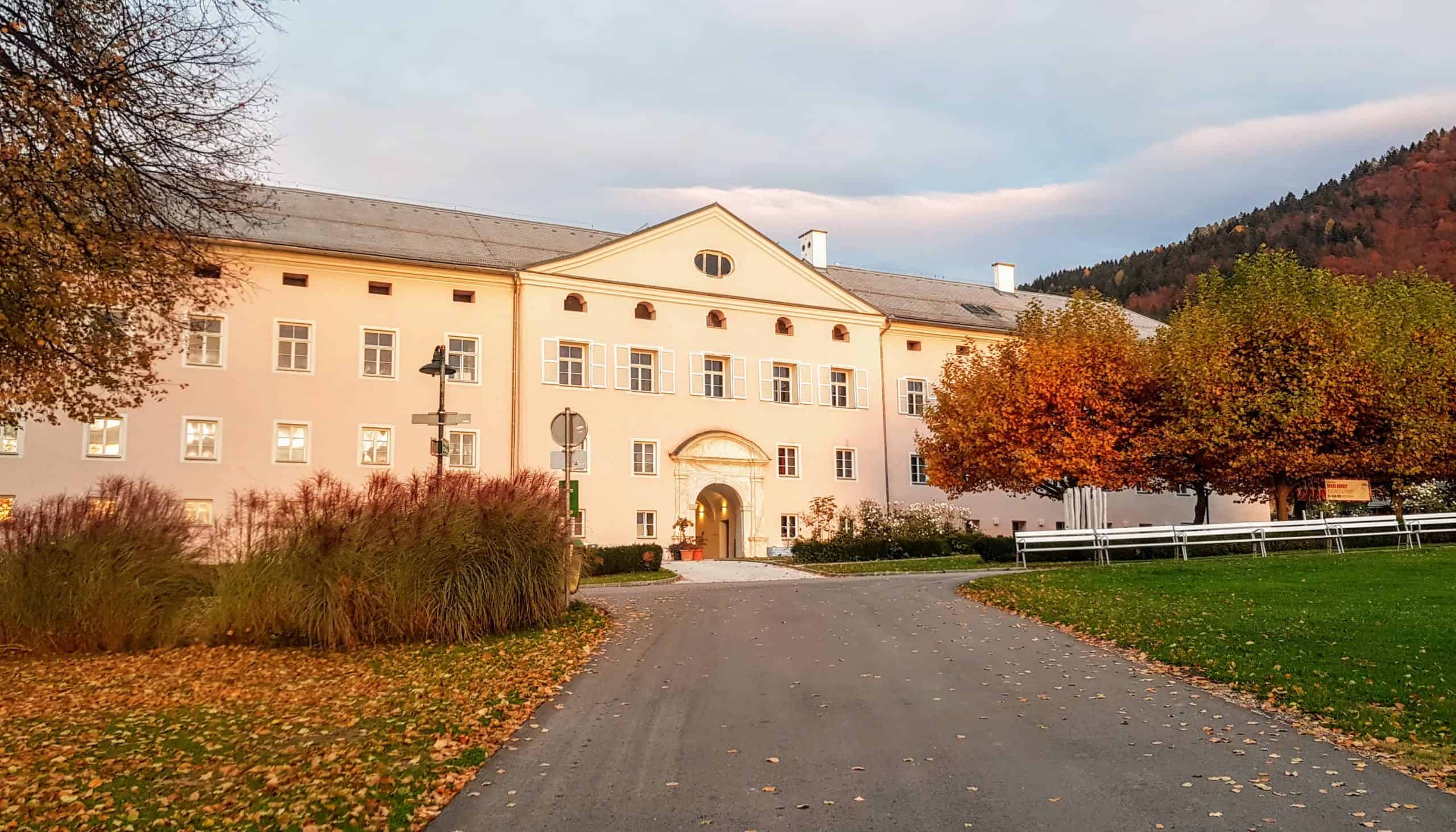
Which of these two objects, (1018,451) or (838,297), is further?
(838,297)

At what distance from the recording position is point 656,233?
34.2 m

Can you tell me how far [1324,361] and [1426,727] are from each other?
68.1 ft

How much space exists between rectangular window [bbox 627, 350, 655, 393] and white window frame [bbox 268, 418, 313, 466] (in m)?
9.69

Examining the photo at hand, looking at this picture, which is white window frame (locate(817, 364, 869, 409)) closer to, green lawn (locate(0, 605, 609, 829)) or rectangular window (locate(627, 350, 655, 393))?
rectangular window (locate(627, 350, 655, 393))

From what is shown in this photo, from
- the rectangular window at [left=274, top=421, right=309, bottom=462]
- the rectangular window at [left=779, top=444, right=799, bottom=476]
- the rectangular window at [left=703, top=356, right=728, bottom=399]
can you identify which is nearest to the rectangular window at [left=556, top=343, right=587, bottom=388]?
the rectangular window at [left=703, top=356, right=728, bottom=399]

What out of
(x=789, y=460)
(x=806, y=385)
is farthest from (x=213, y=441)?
(x=806, y=385)

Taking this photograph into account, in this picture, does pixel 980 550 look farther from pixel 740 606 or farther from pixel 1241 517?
pixel 1241 517

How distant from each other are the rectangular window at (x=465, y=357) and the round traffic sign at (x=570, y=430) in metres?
18.4

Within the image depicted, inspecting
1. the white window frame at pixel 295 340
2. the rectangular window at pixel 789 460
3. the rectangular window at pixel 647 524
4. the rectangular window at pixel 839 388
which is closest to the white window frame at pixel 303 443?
the white window frame at pixel 295 340

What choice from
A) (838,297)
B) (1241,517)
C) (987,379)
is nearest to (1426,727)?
(987,379)

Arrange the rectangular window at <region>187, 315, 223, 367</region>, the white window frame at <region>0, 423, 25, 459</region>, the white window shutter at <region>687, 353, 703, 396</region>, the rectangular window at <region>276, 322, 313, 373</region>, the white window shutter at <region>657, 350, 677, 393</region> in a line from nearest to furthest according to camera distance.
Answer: the white window frame at <region>0, 423, 25, 459</region>
the rectangular window at <region>187, 315, 223, 367</region>
the rectangular window at <region>276, 322, 313, 373</region>
the white window shutter at <region>657, 350, 677, 393</region>
the white window shutter at <region>687, 353, 703, 396</region>

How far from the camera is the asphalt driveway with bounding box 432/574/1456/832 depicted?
5301mm

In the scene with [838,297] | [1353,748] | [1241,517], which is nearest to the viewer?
[1353,748]

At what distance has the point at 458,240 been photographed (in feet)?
111
